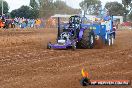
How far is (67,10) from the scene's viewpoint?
62438 mm

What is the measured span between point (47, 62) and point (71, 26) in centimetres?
615

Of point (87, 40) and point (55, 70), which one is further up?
point (87, 40)

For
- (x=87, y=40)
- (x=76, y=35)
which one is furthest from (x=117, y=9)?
(x=76, y=35)

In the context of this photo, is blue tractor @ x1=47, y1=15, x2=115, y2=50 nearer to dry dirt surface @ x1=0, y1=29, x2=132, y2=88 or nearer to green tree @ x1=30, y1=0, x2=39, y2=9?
dry dirt surface @ x1=0, y1=29, x2=132, y2=88

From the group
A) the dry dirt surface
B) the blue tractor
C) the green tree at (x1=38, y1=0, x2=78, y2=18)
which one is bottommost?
the dry dirt surface

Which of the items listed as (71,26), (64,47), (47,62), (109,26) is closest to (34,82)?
(47,62)

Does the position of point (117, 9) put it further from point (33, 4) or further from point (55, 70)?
point (55, 70)

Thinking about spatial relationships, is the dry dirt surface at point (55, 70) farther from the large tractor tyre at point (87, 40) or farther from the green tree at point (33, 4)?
the green tree at point (33, 4)

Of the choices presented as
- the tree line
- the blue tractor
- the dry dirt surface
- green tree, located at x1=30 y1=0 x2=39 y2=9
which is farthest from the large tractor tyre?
green tree, located at x1=30 y1=0 x2=39 y2=9

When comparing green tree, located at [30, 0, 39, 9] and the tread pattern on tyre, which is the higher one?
green tree, located at [30, 0, 39, 9]

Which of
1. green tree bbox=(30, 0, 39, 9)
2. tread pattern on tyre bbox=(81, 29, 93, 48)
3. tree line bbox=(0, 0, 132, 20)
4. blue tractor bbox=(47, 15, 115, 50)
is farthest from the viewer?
green tree bbox=(30, 0, 39, 9)

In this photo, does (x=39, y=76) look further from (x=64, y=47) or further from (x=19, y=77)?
(x=64, y=47)

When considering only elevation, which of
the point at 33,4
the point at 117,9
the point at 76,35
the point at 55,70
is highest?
the point at 33,4

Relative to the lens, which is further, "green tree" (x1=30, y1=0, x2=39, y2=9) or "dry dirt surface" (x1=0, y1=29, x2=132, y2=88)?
"green tree" (x1=30, y1=0, x2=39, y2=9)
